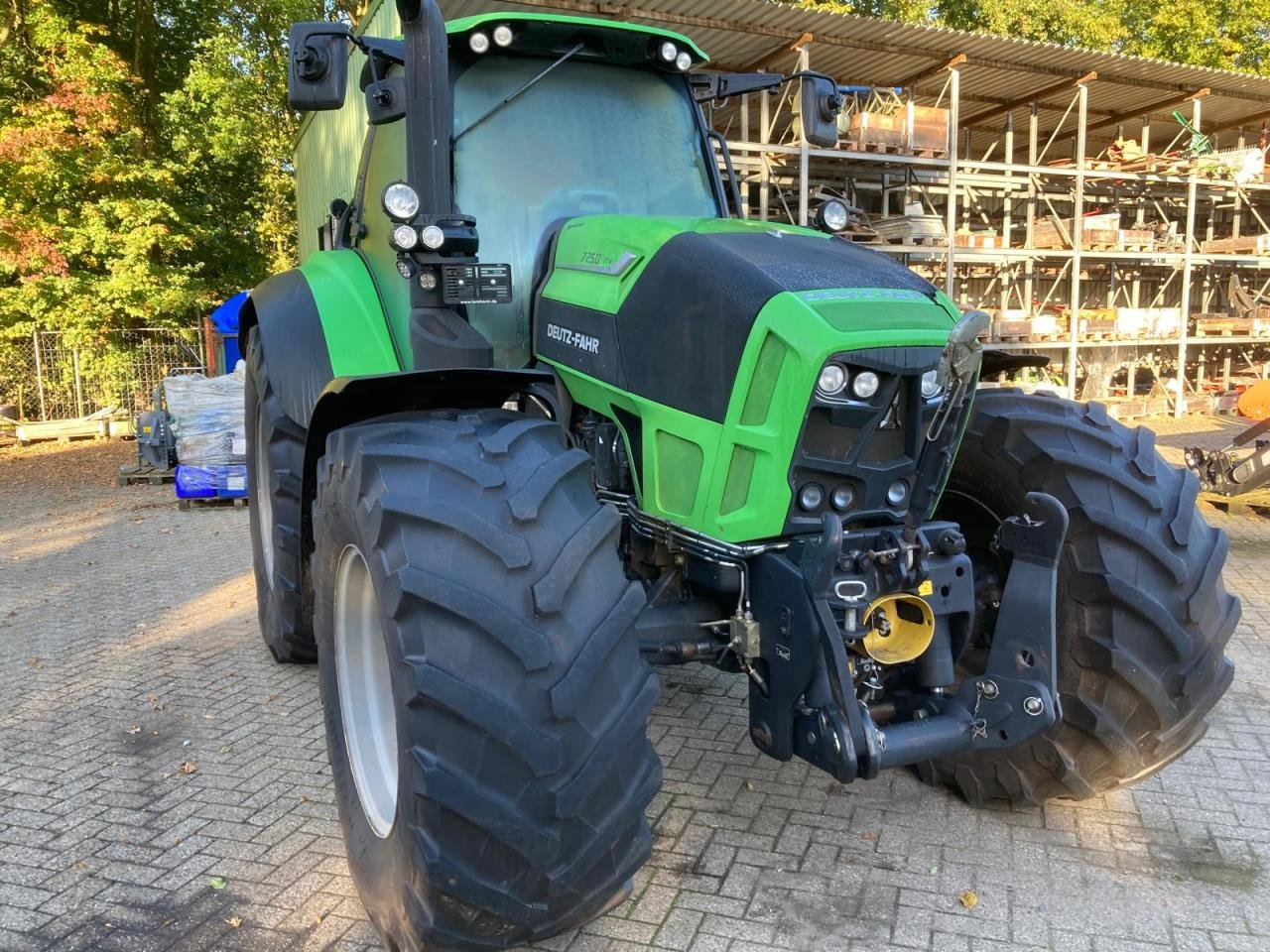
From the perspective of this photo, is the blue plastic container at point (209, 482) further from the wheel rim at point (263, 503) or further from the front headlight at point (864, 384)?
the front headlight at point (864, 384)

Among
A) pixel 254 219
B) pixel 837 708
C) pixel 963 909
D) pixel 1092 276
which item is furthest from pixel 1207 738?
pixel 254 219

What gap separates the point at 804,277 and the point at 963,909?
1.86 metres

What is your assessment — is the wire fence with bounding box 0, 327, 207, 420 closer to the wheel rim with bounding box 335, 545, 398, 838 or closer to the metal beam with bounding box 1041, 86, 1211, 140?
the wheel rim with bounding box 335, 545, 398, 838

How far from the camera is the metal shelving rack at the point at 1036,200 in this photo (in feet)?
49.7

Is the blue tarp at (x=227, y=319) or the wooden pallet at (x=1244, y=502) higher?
the blue tarp at (x=227, y=319)

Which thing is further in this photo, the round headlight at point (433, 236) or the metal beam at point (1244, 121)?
the metal beam at point (1244, 121)

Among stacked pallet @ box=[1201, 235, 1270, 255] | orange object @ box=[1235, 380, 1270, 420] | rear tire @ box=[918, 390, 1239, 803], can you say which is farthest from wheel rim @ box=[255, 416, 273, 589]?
stacked pallet @ box=[1201, 235, 1270, 255]

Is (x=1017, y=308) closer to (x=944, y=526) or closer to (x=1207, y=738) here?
(x=1207, y=738)

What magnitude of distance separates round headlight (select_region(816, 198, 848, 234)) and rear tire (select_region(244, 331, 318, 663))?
7.52ft

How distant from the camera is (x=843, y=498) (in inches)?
108

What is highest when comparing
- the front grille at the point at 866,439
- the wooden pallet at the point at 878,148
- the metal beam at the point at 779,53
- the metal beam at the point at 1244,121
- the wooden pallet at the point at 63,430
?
the metal beam at the point at 779,53

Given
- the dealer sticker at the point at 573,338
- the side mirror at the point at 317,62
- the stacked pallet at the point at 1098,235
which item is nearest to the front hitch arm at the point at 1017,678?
the dealer sticker at the point at 573,338

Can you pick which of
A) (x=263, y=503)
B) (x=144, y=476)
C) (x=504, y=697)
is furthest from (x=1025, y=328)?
(x=504, y=697)

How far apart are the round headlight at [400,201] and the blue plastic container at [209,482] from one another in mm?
7227
